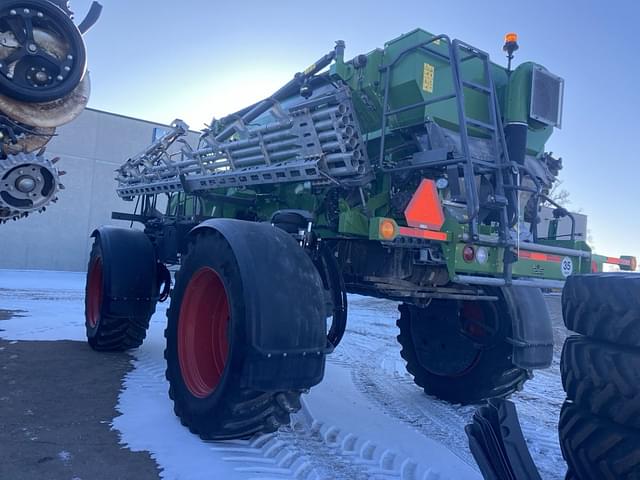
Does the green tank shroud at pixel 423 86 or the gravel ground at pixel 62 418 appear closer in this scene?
the gravel ground at pixel 62 418

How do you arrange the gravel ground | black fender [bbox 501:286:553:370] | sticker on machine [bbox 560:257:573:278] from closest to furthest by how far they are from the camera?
the gravel ground, sticker on machine [bbox 560:257:573:278], black fender [bbox 501:286:553:370]

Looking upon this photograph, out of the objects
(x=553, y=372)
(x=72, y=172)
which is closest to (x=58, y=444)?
(x=553, y=372)

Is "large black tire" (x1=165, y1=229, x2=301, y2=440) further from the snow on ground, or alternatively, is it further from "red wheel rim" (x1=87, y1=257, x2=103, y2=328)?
"red wheel rim" (x1=87, y1=257, x2=103, y2=328)

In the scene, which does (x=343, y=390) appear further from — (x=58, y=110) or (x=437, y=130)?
(x=58, y=110)

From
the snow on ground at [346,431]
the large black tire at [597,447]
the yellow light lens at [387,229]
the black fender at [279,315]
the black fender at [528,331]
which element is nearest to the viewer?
the large black tire at [597,447]

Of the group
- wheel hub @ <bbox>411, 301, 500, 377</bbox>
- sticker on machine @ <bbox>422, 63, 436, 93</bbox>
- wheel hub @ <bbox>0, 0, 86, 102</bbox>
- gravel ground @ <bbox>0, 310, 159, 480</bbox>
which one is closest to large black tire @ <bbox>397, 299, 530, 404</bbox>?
wheel hub @ <bbox>411, 301, 500, 377</bbox>

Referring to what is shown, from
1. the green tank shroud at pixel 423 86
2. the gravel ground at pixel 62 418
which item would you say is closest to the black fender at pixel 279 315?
the gravel ground at pixel 62 418

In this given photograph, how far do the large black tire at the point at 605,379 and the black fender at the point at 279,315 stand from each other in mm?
1410

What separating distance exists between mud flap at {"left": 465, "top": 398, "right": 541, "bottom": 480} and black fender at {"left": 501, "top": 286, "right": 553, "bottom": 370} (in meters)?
1.73

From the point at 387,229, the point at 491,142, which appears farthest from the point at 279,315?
the point at 491,142

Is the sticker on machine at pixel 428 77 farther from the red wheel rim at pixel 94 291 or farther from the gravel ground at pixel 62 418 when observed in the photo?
the red wheel rim at pixel 94 291

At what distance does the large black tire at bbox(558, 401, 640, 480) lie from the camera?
1986 mm

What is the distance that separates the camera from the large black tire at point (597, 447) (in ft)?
6.52

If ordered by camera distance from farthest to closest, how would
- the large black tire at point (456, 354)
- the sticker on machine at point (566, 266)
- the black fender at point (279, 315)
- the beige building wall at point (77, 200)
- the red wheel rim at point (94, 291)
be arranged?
1. the beige building wall at point (77, 200)
2. the red wheel rim at point (94, 291)
3. the large black tire at point (456, 354)
4. the sticker on machine at point (566, 266)
5. the black fender at point (279, 315)
